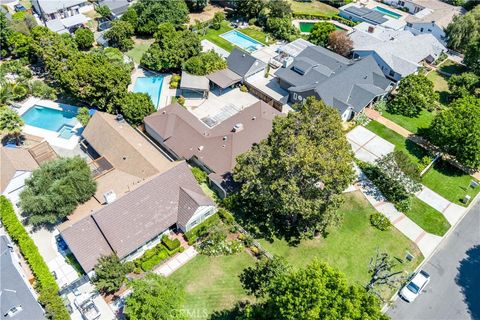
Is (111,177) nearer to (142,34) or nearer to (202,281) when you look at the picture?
(202,281)

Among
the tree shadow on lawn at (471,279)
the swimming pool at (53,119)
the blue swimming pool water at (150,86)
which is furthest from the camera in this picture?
the blue swimming pool water at (150,86)

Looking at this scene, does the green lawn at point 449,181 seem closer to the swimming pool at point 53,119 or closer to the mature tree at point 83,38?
the swimming pool at point 53,119

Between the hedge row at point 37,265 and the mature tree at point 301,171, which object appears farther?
the mature tree at point 301,171

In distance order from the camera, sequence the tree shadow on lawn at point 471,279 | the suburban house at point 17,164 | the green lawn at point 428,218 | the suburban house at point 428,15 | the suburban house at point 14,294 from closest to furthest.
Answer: the suburban house at point 14,294 → the tree shadow on lawn at point 471,279 → the green lawn at point 428,218 → the suburban house at point 17,164 → the suburban house at point 428,15

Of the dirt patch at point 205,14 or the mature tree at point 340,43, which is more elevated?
the mature tree at point 340,43

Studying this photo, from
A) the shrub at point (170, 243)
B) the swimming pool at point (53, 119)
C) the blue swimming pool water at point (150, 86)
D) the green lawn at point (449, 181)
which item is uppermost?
the green lawn at point (449, 181)

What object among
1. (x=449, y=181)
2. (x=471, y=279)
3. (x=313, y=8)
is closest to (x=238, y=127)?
(x=449, y=181)

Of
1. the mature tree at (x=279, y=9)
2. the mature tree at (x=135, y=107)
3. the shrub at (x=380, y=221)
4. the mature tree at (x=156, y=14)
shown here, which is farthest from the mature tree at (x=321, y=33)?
the shrub at (x=380, y=221)
